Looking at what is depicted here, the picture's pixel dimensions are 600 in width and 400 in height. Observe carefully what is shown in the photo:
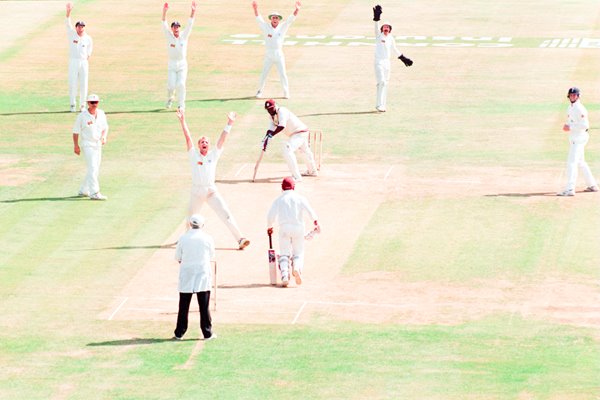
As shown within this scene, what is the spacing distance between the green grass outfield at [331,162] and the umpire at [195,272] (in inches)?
17.5

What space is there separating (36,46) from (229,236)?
2263cm

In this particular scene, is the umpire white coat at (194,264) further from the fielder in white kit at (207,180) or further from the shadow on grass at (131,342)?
the fielder in white kit at (207,180)

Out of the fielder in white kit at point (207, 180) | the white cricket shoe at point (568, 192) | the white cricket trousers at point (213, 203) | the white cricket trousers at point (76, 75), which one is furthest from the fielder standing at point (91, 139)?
the white cricket shoe at point (568, 192)

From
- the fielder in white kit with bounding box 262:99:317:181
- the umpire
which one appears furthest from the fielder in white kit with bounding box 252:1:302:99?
the umpire

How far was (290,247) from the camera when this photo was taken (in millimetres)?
26234

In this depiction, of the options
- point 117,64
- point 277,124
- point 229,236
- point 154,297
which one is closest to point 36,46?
point 117,64

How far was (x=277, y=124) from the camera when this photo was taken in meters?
33.3

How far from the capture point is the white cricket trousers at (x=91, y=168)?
32.3 m

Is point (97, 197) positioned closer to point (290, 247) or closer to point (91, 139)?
point (91, 139)

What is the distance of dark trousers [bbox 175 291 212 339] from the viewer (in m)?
23.2

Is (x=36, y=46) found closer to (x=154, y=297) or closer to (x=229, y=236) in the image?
(x=229, y=236)

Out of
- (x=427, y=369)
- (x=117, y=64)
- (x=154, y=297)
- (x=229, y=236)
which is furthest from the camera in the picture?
(x=117, y=64)

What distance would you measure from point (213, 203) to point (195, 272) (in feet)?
17.2

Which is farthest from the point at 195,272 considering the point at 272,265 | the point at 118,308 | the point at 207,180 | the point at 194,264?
the point at 207,180
